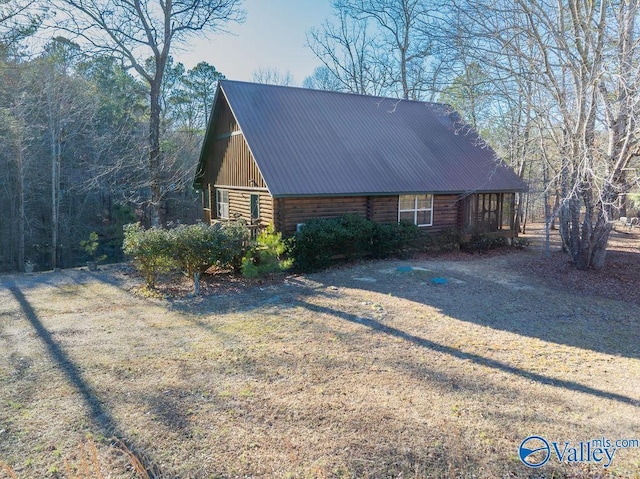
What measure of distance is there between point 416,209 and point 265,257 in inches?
243

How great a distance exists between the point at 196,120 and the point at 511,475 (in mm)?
30026

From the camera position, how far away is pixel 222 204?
53.6ft

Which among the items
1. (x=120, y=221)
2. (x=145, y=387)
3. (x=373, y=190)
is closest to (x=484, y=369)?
(x=145, y=387)

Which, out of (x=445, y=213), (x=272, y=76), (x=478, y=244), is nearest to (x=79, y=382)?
(x=445, y=213)

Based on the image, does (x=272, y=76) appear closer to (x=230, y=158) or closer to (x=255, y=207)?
(x=230, y=158)

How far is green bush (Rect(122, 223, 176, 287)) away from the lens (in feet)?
30.4

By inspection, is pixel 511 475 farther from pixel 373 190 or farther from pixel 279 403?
pixel 373 190

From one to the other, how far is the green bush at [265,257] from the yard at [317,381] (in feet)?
2.76

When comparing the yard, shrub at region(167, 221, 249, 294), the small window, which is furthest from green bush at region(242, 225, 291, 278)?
the small window

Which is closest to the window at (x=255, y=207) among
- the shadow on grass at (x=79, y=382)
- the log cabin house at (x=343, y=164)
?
the log cabin house at (x=343, y=164)

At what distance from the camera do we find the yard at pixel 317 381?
11.5 feet

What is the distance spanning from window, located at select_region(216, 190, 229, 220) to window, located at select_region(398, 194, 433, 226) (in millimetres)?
6515

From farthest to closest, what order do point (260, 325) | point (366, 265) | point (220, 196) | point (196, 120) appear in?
point (196, 120) < point (220, 196) < point (366, 265) < point (260, 325)

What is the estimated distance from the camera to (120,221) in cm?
2303
